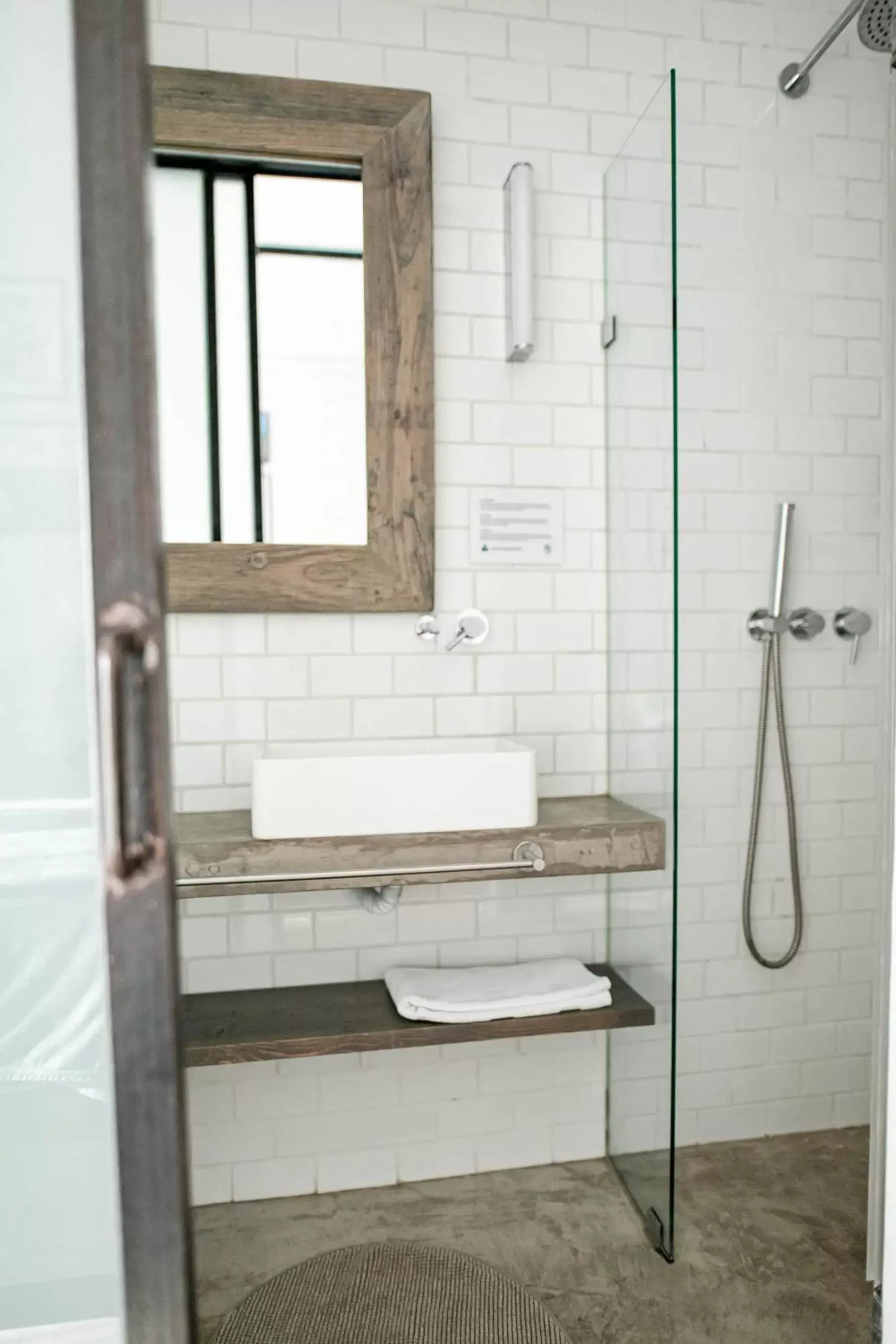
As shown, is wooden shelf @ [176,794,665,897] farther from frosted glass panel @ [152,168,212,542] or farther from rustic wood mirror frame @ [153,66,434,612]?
frosted glass panel @ [152,168,212,542]

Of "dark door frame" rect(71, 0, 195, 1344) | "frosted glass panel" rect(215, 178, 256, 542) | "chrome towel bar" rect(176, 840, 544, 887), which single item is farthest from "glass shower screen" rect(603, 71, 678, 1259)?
"dark door frame" rect(71, 0, 195, 1344)

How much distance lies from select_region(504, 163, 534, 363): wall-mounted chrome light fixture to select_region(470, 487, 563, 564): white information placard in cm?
36

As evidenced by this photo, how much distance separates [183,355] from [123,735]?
1.61 m

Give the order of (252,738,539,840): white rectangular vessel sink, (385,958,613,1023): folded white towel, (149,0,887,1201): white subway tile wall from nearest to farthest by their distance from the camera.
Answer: (252,738,539,840): white rectangular vessel sink < (385,958,613,1023): folded white towel < (149,0,887,1201): white subway tile wall

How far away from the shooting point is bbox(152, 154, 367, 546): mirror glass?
2.28 meters

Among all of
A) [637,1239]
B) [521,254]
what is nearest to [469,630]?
[521,254]

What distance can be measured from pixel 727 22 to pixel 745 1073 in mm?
2826

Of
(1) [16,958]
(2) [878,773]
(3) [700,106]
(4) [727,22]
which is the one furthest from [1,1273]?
(4) [727,22]

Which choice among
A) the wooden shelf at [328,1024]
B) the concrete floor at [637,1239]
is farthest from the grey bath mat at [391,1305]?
the wooden shelf at [328,1024]

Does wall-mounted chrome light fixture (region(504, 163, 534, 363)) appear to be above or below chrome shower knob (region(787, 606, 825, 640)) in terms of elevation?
above

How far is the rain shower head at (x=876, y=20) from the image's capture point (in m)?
2.22

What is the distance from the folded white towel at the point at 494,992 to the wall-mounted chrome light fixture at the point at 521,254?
1538 millimetres

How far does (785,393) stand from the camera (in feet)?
8.63

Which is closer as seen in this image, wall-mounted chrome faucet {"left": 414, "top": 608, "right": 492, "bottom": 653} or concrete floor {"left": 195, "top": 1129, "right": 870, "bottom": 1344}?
concrete floor {"left": 195, "top": 1129, "right": 870, "bottom": 1344}
